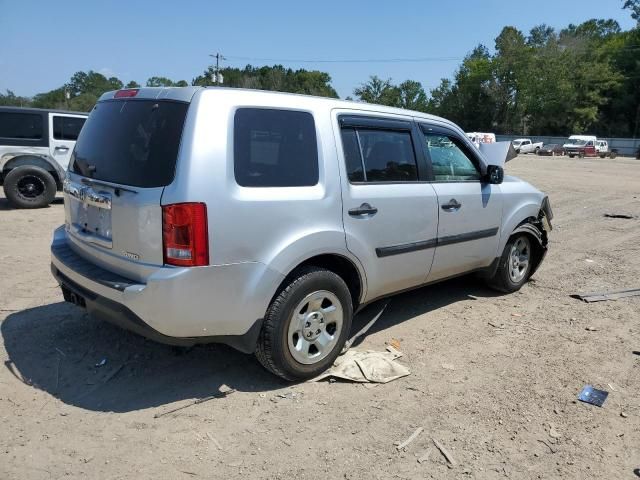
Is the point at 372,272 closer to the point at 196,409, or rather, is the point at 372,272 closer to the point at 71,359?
the point at 196,409

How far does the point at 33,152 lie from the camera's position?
10.4m

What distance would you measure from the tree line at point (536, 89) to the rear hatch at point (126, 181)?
60.4 meters

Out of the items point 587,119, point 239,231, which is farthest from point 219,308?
point 587,119

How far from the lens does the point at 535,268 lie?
19.4 feet

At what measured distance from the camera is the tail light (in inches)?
112

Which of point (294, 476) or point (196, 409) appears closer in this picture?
point (294, 476)

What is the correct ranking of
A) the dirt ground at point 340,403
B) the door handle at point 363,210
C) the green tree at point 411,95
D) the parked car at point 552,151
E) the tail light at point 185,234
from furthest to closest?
1. the green tree at point 411,95
2. the parked car at point 552,151
3. the door handle at point 363,210
4. the tail light at point 185,234
5. the dirt ground at point 340,403

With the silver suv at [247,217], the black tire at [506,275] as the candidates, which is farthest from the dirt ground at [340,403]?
the silver suv at [247,217]

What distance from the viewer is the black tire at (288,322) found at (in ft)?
10.7

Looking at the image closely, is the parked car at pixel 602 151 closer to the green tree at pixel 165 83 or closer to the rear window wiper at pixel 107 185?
the green tree at pixel 165 83

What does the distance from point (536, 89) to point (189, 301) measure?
77477 millimetres

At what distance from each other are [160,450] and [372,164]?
7.85 ft

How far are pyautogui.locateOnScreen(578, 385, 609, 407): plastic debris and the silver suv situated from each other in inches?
58.4

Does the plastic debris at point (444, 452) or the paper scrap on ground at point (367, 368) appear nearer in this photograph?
the plastic debris at point (444, 452)
